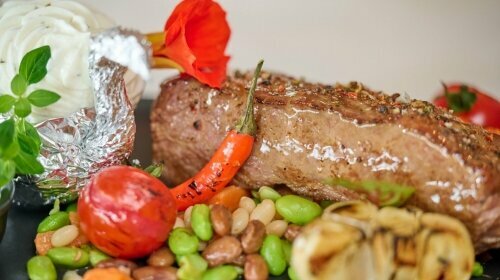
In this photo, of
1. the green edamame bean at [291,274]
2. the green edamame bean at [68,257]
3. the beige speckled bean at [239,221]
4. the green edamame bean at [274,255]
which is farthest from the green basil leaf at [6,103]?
the green edamame bean at [291,274]

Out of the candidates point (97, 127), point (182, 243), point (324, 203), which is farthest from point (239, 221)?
point (97, 127)

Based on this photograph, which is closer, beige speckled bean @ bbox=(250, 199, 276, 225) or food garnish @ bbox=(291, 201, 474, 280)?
food garnish @ bbox=(291, 201, 474, 280)

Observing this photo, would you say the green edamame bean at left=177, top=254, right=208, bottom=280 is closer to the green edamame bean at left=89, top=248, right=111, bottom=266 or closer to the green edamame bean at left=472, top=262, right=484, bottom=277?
the green edamame bean at left=89, top=248, right=111, bottom=266

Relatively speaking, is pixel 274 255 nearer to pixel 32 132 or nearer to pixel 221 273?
pixel 221 273

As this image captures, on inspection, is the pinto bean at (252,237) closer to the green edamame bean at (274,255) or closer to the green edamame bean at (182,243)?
the green edamame bean at (274,255)

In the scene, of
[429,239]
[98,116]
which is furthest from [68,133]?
→ [429,239]

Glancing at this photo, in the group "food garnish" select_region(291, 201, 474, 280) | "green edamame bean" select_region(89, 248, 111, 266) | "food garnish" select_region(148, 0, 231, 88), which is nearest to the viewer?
"food garnish" select_region(291, 201, 474, 280)

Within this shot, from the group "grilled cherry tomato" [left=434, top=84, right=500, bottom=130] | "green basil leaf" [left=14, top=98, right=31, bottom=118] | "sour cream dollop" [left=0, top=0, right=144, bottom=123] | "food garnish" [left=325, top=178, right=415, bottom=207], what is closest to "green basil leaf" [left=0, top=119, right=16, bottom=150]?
"green basil leaf" [left=14, top=98, right=31, bottom=118]
